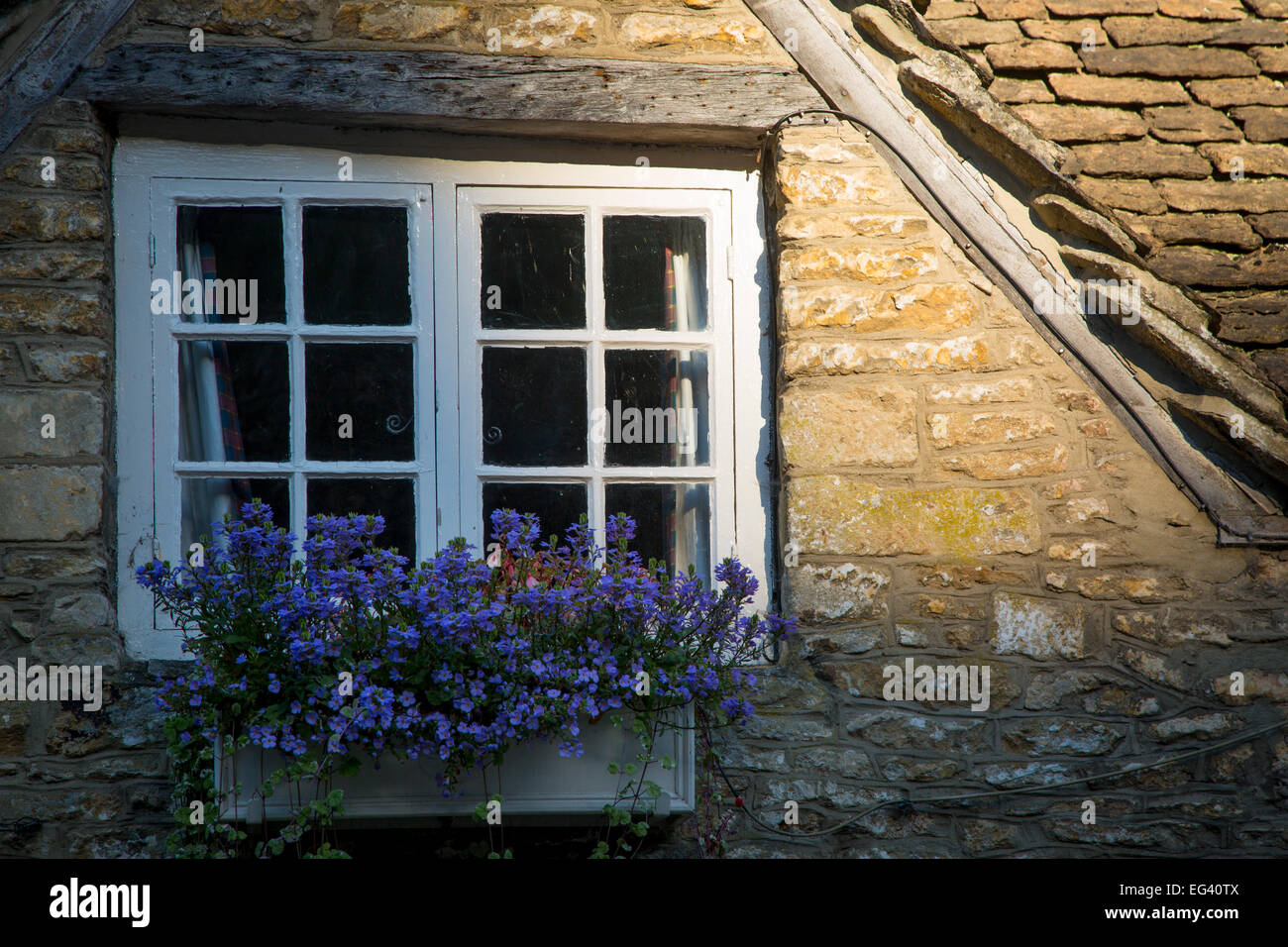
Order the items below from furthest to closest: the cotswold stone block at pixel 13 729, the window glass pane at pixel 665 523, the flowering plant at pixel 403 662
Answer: the window glass pane at pixel 665 523, the cotswold stone block at pixel 13 729, the flowering plant at pixel 403 662

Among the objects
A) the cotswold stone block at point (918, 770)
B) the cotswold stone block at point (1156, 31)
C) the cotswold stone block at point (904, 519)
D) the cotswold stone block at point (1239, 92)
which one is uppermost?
the cotswold stone block at point (1156, 31)

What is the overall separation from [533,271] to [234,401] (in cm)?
94

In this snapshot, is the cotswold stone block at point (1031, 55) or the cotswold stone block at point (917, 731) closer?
the cotswold stone block at point (917, 731)

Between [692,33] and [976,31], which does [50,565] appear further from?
[976,31]

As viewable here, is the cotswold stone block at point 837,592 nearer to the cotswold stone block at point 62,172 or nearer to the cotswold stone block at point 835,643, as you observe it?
the cotswold stone block at point 835,643

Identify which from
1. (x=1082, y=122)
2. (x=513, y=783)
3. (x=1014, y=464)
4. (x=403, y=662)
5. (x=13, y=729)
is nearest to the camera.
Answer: (x=403, y=662)

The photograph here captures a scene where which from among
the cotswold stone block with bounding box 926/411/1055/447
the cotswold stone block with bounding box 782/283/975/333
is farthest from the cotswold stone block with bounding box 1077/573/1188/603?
the cotswold stone block with bounding box 782/283/975/333

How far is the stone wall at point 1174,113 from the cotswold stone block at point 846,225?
47 centimetres

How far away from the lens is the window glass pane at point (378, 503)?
3172 millimetres

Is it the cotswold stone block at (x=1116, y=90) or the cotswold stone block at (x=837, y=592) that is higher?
the cotswold stone block at (x=1116, y=90)

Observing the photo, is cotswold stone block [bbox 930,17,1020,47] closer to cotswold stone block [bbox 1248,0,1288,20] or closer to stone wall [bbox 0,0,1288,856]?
stone wall [bbox 0,0,1288,856]

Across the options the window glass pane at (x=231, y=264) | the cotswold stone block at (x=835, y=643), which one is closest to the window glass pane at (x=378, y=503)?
the window glass pane at (x=231, y=264)

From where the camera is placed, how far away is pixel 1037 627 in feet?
10.1

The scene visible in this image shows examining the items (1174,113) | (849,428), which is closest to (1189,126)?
(1174,113)
